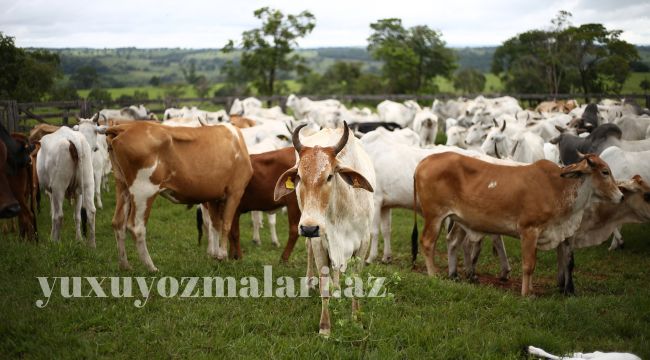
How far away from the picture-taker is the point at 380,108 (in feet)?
94.2

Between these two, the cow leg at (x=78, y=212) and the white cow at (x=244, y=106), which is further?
the white cow at (x=244, y=106)

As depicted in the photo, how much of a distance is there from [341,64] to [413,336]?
53.7 m

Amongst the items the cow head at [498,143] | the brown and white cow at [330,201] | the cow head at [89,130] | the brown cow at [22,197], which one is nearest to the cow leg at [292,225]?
the brown and white cow at [330,201]

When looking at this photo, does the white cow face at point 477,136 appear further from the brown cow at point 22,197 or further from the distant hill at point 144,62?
the distant hill at point 144,62

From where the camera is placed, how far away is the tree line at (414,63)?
36250mm

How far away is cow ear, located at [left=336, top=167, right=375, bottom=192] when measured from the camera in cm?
570

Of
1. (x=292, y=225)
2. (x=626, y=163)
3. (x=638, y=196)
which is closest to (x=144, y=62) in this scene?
(x=292, y=225)

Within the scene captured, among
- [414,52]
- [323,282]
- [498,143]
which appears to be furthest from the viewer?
[414,52]

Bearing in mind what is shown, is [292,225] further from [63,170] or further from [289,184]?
[63,170]

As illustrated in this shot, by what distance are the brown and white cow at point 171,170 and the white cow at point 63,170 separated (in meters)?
2.46

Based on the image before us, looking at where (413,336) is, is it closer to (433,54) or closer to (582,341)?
(582,341)

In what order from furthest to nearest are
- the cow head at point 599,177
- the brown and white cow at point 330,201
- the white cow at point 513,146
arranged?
the white cow at point 513,146 → the cow head at point 599,177 → the brown and white cow at point 330,201

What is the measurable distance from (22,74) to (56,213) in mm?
19820

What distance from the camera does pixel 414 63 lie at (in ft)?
153
